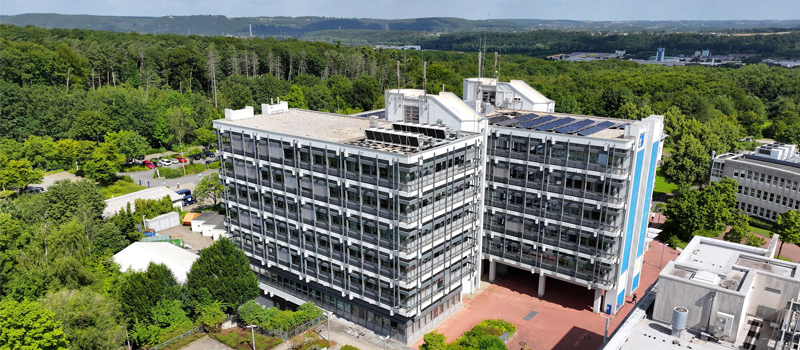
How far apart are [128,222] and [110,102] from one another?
70158mm

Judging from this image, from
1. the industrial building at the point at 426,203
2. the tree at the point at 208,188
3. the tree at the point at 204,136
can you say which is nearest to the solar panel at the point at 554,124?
the industrial building at the point at 426,203

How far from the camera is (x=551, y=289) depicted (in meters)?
63.2

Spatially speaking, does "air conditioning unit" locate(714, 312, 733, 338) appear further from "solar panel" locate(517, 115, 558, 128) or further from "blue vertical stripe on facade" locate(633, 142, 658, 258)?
"solar panel" locate(517, 115, 558, 128)

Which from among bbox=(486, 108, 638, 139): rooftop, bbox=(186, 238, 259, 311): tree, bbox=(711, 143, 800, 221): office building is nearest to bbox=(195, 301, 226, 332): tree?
bbox=(186, 238, 259, 311): tree

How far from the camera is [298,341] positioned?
5147 centimetres

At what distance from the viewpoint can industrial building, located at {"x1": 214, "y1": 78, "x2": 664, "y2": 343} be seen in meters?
48.3

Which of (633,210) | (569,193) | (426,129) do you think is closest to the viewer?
(426,129)

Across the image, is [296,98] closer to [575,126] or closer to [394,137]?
[394,137]

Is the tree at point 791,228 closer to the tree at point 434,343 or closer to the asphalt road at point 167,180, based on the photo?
the tree at point 434,343

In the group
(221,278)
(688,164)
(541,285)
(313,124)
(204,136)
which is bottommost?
(541,285)

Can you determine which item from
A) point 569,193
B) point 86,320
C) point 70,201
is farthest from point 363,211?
point 70,201

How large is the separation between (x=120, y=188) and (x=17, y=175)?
52.8 ft

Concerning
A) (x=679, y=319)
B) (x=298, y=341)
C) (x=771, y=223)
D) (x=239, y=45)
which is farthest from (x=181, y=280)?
(x=239, y=45)

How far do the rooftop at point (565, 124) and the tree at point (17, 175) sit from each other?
81.1 metres
